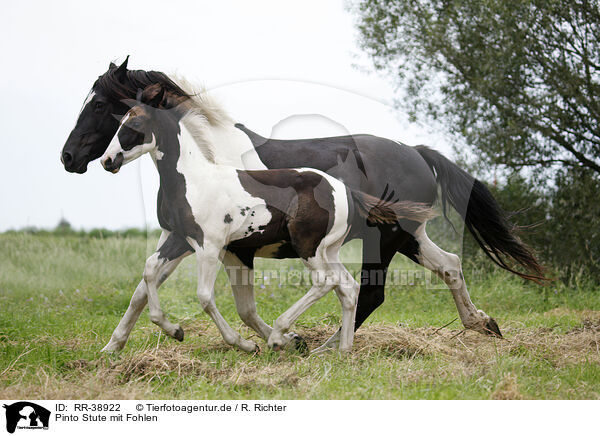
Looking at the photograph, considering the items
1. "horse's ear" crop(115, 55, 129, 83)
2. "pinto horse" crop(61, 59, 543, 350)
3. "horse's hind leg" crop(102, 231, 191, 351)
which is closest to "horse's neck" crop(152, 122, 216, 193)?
"pinto horse" crop(61, 59, 543, 350)

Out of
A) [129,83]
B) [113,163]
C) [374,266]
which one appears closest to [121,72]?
[129,83]

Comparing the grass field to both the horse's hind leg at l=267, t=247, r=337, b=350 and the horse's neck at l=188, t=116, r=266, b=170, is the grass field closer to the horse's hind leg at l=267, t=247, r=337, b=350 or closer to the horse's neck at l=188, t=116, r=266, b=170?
the horse's hind leg at l=267, t=247, r=337, b=350

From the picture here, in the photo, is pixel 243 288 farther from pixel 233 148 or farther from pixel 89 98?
pixel 89 98

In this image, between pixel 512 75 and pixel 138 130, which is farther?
pixel 512 75

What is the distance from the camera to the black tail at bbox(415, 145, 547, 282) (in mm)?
5324

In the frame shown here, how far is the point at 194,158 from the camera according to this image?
4215 millimetres

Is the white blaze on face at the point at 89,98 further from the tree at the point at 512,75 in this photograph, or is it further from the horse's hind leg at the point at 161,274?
the tree at the point at 512,75

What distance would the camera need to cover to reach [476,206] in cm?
540

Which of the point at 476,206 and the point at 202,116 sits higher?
the point at 202,116
